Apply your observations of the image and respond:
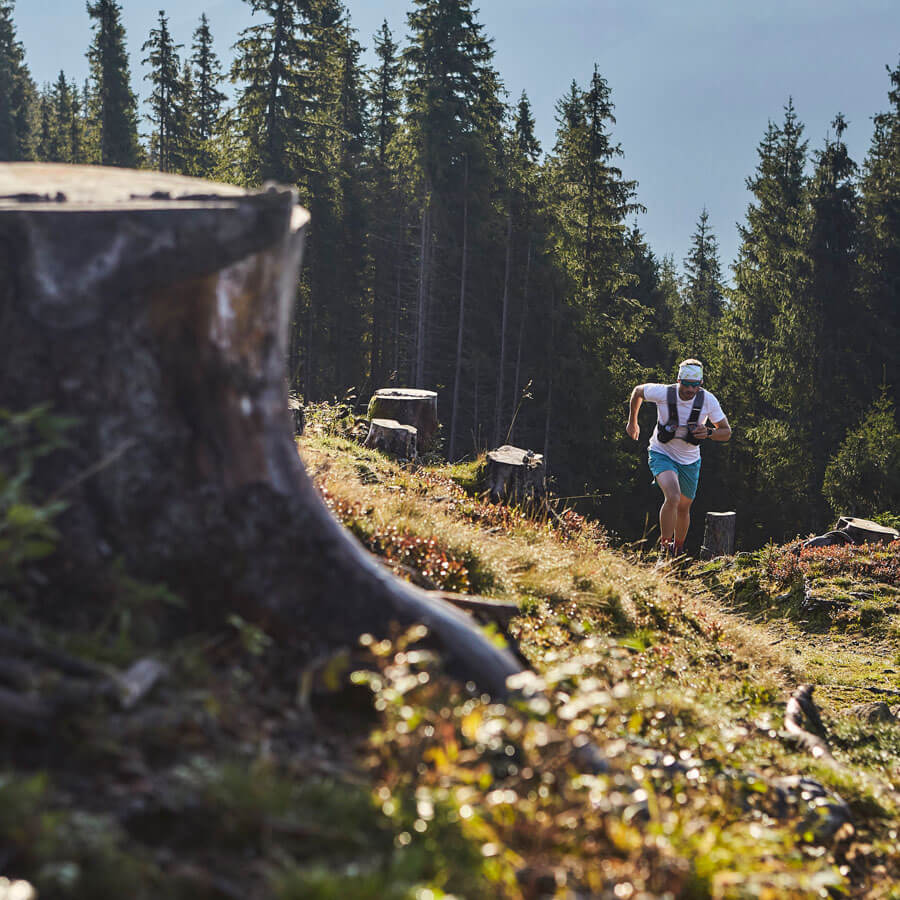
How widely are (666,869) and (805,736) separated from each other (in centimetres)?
306

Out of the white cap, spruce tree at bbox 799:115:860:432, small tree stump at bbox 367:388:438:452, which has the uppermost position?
spruce tree at bbox 799:115:860:432

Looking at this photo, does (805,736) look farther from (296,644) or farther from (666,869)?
(296,644)

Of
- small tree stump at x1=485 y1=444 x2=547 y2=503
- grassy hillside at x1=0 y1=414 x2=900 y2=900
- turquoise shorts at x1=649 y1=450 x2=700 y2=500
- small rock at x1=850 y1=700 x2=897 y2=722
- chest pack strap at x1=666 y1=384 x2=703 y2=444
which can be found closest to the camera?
grassy hillside at x1=0 y1=414 x2=900 y2=900

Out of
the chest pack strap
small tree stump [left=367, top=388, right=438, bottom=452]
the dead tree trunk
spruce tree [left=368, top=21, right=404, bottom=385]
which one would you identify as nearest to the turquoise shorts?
the chest pack strap

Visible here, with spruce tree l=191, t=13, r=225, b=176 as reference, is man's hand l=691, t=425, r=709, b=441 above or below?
below

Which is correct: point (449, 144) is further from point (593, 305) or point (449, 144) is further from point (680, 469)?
point (680, 469)

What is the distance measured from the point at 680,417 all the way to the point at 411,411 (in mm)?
5045

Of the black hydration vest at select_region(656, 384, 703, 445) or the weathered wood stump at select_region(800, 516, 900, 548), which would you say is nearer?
the black hydration vest at select_region(656, 384, 703, 445)

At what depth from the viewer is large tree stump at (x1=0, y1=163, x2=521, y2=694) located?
251 centimetres

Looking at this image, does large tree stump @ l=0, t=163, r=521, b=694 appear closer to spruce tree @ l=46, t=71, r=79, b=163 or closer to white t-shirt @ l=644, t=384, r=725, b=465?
white t-shirt @ l=644, t=384, r=725, b=465

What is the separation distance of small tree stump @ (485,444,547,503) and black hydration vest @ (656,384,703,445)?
67.5 inches

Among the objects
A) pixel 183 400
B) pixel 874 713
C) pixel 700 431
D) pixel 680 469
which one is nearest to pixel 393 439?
pixel 680 469

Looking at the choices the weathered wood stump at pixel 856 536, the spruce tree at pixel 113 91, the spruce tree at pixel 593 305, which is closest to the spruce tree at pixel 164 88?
the spruce tree at pixel 113 91

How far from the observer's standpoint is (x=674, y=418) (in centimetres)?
918
